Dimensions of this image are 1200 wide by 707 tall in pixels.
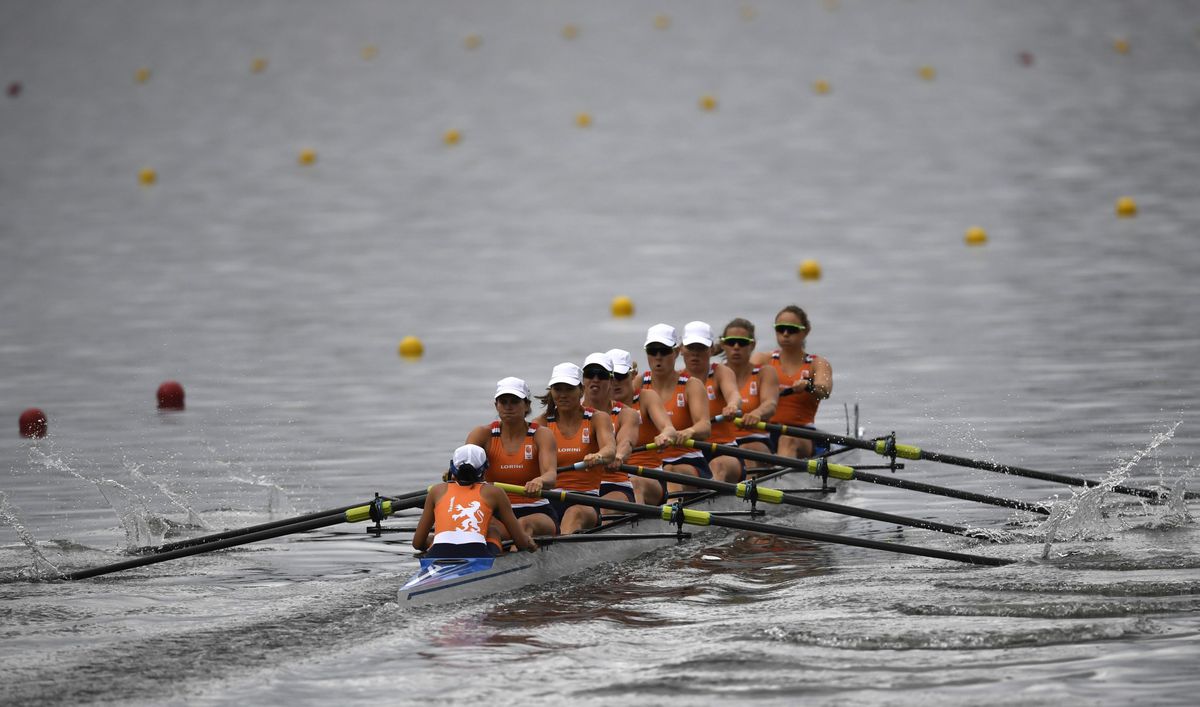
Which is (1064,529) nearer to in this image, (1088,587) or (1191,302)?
(1088,587)

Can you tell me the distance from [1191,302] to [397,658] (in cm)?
1340

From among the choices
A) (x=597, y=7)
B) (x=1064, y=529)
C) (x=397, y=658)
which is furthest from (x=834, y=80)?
(x=397, y=658)

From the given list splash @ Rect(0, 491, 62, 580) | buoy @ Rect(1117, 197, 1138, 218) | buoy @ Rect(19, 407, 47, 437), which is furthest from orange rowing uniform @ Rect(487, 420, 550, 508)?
buoy @ Rect(1117, 197, 1138, 218)

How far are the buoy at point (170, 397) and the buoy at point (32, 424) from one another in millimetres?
1301

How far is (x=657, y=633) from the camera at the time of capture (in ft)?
28.8

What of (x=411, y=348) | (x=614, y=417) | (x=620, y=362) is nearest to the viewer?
(x=614, y=417)

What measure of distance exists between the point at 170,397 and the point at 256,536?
21.3 ft

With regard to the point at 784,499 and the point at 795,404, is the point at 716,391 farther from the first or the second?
the point at 784,499

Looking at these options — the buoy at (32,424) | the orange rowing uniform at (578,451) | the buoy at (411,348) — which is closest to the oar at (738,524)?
the orange rowing uniform at (578,451)

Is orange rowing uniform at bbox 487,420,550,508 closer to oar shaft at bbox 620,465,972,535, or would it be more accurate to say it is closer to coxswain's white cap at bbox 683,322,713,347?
oar shaft at bbox 620,465,972,535

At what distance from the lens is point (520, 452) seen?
10.5m

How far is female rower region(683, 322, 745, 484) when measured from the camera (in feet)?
40.4

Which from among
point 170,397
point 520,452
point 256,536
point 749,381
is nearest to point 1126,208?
point 749,381

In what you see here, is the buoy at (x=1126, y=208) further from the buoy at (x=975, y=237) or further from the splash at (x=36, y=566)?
the splash at (x=36, y=566)
